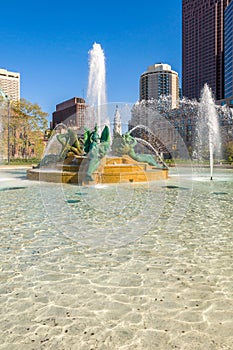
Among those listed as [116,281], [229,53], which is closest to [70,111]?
[229,53]

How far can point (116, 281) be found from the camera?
3826 millimetres

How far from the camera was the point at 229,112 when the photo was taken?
65.2 meters

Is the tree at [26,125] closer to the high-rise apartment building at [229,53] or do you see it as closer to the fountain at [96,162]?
the fountain at [96,162]

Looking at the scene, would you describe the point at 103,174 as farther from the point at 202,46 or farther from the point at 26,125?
the point at 202,46

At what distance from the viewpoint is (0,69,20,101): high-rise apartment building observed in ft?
408

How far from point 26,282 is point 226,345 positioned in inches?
96.4

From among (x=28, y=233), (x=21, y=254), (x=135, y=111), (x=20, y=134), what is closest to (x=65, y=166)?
(x=28, y=233)

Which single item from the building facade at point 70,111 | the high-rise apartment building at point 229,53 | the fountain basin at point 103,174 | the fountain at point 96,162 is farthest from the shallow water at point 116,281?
the high-rise apartment building at point 229,53

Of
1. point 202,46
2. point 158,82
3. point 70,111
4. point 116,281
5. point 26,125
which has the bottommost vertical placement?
point 116,281

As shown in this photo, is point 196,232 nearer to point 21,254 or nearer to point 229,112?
point 21,254

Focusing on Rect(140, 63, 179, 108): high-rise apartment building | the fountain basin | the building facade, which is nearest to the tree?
the building facade

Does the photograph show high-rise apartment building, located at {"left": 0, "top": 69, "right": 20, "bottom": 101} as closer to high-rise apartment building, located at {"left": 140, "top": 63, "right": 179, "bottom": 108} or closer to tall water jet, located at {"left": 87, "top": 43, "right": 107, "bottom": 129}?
high-rise apartment building, located at {"left": 140, "top": 63, "right": 179, "bottom": 108}

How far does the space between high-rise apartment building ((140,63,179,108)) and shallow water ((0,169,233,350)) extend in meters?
96.9

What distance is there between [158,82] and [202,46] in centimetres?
2940
